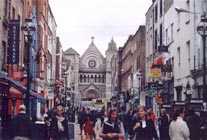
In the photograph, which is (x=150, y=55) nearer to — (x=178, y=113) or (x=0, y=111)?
(x=0, y=111)

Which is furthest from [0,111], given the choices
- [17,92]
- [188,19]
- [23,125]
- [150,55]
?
[150,55]

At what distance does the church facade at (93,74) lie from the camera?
187 meters

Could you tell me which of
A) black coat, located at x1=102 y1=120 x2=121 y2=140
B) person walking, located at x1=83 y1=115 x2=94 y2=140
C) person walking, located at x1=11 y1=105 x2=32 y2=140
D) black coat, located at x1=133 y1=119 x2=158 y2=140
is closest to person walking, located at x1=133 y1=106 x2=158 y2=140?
black coat, located at x1=133 y1=119 x2=158 y2=140

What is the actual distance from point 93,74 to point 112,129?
173982mm

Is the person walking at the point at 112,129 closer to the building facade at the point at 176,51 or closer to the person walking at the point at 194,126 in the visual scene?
the person walking at the point at 194,126

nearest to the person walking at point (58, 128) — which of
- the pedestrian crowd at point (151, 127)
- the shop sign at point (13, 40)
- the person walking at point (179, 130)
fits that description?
the pedestrian crowd at point (151, 127)

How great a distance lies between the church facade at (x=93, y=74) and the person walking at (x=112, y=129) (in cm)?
16635

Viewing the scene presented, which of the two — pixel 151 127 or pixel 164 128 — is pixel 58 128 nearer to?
pixel 151 127

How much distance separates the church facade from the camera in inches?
7367

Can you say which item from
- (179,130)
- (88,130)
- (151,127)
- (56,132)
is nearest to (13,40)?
(88,130)

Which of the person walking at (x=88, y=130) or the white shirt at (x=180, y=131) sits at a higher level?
the white shirt at (x=180, y=131)

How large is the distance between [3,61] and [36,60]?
2113 cm

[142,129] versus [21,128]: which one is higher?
[21,128]

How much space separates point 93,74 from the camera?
625ft
